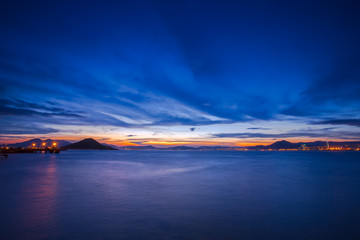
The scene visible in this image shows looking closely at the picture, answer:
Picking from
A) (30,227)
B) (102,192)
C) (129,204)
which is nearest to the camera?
(30,227)

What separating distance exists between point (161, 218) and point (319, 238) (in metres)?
7.10

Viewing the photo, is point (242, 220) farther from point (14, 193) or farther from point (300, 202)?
point (14, 193)

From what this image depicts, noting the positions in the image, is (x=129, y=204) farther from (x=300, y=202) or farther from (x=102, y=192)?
(x=300, y=202)

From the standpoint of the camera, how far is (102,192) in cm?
1794

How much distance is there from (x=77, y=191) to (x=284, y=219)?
15.4 meters

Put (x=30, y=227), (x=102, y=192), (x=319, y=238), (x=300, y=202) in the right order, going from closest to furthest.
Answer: (x=319, y=238) < (x=30, y=227) < (x=300, y=202) < (x=102, y=192)

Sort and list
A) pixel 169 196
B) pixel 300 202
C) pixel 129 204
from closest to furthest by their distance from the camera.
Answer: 1. pixel 129 204
2. pixel 300 202
3. pixel 169 196

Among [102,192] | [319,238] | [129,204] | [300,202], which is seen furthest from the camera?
[102,192]

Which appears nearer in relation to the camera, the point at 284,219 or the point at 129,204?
the point at 284,219

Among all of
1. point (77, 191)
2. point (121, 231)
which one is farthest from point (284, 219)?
point (77, 191)

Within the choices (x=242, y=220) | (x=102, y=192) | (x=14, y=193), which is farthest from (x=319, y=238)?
(x=14, y=193)

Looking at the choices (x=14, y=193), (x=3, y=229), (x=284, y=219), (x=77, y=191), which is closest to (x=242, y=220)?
(x=284, y=219)

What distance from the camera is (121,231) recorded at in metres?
9.55

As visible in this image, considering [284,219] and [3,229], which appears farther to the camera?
[284,219]
